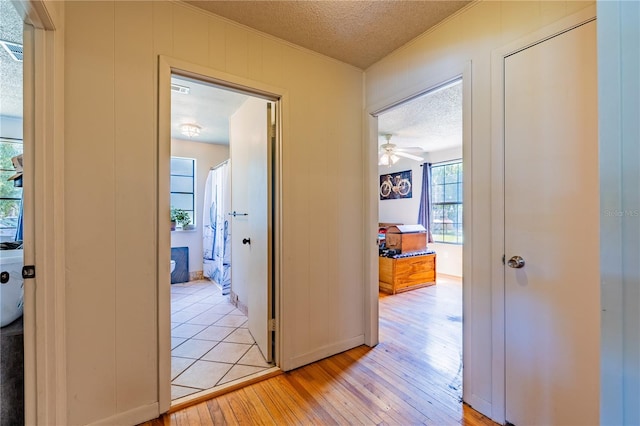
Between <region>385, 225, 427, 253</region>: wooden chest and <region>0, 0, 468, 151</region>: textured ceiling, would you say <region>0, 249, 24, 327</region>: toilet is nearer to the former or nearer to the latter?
<region>0, 0, 468, 151</region>: textured ceiling

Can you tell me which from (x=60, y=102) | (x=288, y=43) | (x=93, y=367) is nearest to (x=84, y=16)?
(x=60, y=102)

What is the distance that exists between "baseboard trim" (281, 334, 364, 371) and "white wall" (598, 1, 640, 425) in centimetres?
180

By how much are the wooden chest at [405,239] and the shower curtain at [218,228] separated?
244 centimetres

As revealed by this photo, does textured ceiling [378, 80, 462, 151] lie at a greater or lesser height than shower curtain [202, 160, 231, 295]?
greater

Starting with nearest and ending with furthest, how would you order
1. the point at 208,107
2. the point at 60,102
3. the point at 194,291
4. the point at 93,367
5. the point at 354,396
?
→ the point at 60,102
the point at 93,367
the point at 354,396
the point at 208,107
the point at 194,291

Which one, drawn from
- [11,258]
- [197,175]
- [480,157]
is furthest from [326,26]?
[197,175]

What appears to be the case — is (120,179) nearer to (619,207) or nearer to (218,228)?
(619,207)

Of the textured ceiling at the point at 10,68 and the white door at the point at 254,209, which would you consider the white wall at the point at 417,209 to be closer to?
the white door at the point at 254,209

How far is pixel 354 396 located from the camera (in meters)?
1.74

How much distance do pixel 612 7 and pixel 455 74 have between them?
130 cm

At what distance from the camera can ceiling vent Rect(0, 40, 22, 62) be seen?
1.89m

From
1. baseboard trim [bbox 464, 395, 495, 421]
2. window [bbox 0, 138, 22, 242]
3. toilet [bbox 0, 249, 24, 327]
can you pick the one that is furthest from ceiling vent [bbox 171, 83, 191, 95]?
baseboard trim [bbox 464, 395, 495, 421]

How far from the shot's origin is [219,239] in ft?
13.8

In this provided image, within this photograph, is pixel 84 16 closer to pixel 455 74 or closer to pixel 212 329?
pixel 455 74
